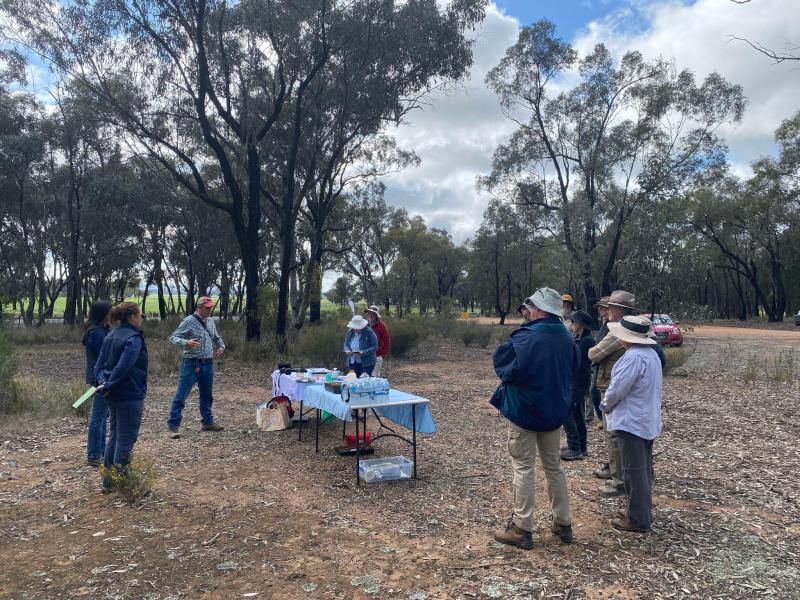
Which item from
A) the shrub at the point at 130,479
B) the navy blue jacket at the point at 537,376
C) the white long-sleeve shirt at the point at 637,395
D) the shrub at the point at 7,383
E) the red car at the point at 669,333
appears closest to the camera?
the navy blue jacket at the point at 537,376

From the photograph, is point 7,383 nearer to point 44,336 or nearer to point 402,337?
point 402,337

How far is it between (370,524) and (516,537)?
1.15 meters

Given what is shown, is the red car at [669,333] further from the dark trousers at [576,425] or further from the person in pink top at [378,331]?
the dark trousers at [576,425]

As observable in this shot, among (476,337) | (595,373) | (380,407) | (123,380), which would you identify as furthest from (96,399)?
(476,337)

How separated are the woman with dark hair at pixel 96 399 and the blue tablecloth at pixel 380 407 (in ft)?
6.95

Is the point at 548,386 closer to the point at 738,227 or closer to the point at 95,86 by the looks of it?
the point at 95,86

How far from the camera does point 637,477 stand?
4.19 meters

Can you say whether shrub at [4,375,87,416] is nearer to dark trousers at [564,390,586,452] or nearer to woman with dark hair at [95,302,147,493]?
woman with dark hair at [95,302,147,493]

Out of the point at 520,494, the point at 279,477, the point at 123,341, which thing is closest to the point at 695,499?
the point at 520,494

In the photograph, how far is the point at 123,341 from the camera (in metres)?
4.93

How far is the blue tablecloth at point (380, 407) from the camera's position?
17.8 feet

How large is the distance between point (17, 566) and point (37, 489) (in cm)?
175

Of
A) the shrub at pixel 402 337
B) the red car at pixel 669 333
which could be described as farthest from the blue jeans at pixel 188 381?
the red car at pixel 669 333

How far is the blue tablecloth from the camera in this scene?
5426mm
